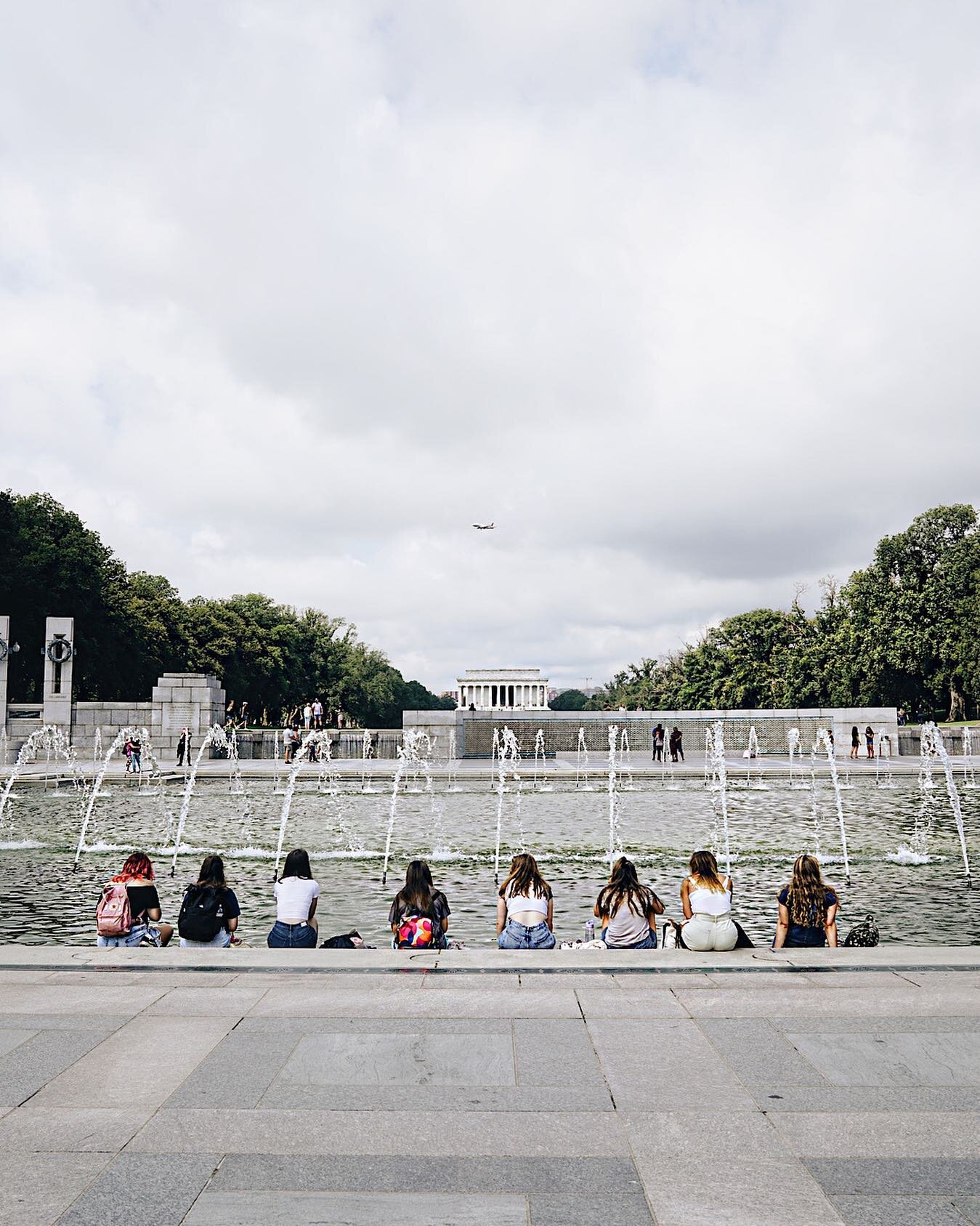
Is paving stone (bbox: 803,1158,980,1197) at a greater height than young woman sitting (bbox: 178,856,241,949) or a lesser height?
lesser

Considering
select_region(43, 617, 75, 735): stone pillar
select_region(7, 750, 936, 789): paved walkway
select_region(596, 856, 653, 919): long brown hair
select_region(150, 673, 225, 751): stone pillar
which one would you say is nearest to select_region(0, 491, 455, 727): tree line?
select_region(43, 617, 75, 735): stone pillar

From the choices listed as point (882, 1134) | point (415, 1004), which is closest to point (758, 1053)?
point (882, 1134)

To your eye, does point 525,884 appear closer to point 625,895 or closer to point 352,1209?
point 625,895

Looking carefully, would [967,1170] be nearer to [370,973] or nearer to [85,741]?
[370,973]

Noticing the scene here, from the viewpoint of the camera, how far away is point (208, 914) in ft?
28.2

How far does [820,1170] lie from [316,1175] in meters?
2.12

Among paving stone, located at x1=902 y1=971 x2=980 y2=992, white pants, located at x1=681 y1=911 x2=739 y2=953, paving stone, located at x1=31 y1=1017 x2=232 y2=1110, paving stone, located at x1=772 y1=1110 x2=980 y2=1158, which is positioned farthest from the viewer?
white pants, located at x1=681 y1=911 x2=739 y2=953

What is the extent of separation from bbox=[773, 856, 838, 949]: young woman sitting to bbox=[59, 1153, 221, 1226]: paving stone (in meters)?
5.65

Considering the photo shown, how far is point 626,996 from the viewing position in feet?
22.0

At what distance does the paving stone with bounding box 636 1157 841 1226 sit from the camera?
3.80 metres

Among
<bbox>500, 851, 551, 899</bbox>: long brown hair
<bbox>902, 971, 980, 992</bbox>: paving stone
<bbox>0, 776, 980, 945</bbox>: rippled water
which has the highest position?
<bbox>500, 851, 551, 899</bbox>: long brown hair

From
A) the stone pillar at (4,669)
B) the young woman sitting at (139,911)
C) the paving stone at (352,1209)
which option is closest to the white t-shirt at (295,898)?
the young woman sitting at (139,911)

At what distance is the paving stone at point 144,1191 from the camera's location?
12.4ft

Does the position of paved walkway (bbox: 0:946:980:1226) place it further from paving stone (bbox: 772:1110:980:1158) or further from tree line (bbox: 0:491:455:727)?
tree line (bbox: 0:491:455:727)
